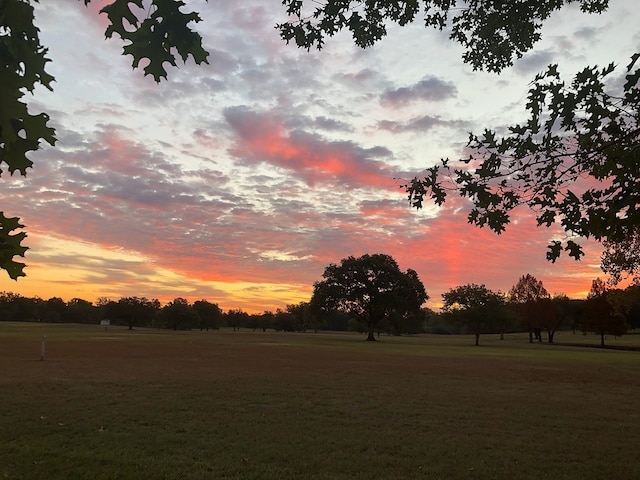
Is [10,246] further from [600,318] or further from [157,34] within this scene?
[600,318]

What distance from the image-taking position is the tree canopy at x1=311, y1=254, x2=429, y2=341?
79188 millimetres

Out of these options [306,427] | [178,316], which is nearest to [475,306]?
[306,427]

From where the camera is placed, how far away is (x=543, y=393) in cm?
1942

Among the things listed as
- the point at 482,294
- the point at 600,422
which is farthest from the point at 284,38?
the point at 482,294

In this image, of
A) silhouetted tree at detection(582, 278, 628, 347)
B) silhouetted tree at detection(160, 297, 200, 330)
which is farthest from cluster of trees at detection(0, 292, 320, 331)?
silhouetted tree at detection(582, 278, 628, 347)

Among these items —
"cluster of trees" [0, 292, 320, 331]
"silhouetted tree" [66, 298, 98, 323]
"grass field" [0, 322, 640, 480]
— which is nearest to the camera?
"grass field" [0, 322, 640, 480]

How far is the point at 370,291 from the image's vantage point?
7988 centimetres

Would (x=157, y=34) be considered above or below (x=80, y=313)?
above

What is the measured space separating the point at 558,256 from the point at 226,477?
251 inches

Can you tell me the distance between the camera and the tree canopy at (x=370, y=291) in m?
79.2

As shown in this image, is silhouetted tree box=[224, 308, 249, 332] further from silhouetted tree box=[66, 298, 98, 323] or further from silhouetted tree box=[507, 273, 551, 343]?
silhouetted tree box=[507, 273, 551, 343]

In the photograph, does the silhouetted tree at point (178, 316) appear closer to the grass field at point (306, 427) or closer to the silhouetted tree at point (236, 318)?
the silhouetted tree at point (236, 318)

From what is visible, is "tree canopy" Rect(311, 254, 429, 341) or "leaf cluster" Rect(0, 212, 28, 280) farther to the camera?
"tree canopy" Rect(311, 254, 429, 341)

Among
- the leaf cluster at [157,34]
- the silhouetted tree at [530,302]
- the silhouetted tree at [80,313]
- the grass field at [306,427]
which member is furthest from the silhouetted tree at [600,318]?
the silhouetted tree at [80,313]
